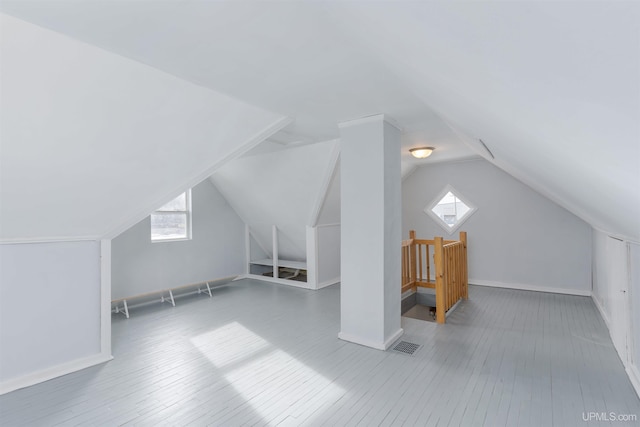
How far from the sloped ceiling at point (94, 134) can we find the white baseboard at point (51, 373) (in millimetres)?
1166

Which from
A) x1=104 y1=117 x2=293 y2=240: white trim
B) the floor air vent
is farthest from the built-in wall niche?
x1=104 y1=117 x2=293 y2=240: white trim

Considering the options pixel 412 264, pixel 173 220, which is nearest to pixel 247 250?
pixel 173 220

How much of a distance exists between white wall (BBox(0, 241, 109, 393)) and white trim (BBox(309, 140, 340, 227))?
116 inches

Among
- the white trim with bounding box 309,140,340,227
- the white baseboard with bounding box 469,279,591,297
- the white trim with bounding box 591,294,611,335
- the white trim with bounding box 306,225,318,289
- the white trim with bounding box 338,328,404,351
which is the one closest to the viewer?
the white trim with bounding box 338,328,404,351

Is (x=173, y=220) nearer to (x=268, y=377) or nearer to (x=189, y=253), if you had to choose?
(x=189, y=253)

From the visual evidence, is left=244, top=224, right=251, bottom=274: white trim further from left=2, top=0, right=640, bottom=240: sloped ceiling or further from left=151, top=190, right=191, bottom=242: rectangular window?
left=2, top=0, right=640, bottom=240: sloped ceiling

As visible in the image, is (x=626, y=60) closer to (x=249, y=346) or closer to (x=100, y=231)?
(x=249, y=346)

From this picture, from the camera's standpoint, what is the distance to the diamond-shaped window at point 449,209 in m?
5.85

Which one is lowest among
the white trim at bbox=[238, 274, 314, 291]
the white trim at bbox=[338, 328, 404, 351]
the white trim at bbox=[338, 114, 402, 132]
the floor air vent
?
the floor air vent

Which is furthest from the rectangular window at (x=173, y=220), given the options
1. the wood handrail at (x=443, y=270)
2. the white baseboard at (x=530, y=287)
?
the white baseboard at (x=530, y=287)

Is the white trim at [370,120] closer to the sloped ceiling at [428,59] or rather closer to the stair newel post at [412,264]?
the sloped ceiling at [428,59]

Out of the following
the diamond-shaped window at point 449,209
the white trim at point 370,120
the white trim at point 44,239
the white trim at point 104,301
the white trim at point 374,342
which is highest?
the white trim at point 370,120

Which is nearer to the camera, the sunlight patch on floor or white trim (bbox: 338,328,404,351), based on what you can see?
the sunlight patch on floor

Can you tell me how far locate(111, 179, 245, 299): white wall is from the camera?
15.1 ft
